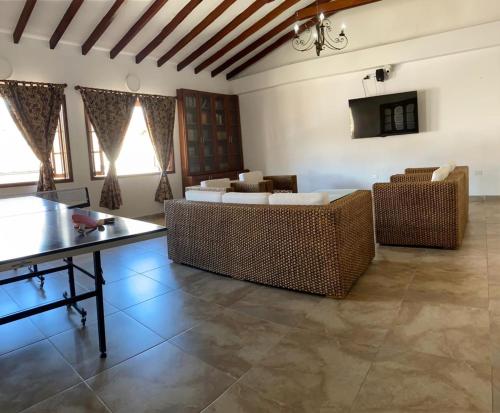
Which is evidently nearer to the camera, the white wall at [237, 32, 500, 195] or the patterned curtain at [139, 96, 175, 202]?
the white wall at [237, 32, 500, 195]

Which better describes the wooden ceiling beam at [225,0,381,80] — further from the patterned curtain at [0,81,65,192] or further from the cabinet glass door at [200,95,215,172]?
the patterned curtain at [0,81,65,192]

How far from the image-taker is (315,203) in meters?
2.71

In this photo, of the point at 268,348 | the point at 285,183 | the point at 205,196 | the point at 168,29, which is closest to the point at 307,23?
the point at 168,29

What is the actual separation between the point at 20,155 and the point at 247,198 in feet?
13.1

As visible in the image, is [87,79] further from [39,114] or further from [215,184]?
[215,184]

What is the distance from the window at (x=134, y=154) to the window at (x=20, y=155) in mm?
508

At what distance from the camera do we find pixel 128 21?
5.49 meters

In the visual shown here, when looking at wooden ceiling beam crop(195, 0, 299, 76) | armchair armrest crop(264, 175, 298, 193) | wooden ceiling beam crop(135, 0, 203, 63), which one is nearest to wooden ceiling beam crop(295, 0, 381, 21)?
wooden ceiling beam crop(195, 0, 299, 76)

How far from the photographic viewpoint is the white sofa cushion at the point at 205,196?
3338 mm

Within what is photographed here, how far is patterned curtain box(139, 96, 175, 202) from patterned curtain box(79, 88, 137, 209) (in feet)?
1.40

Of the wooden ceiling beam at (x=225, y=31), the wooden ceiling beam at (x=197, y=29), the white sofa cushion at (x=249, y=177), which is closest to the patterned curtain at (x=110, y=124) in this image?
the wooden ceiling beam at (x=197, y=29)

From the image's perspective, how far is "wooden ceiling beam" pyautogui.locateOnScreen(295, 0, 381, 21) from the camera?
225 inches

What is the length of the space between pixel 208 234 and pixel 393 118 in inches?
183

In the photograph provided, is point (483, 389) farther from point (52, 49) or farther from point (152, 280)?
point (52, 49)
